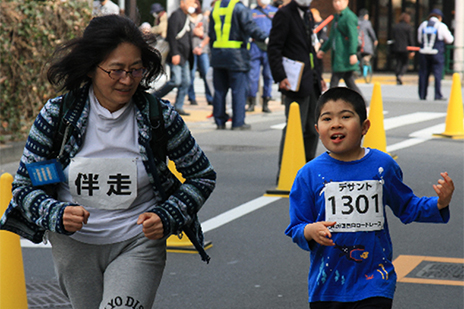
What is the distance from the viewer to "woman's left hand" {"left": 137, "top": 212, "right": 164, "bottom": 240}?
3014mm

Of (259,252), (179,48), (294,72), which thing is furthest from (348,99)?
(179,48)

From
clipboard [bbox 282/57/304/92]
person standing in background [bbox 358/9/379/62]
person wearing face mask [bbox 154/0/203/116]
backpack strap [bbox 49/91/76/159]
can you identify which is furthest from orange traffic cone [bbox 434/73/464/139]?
person standing in background [bbox 358/9/379/62]

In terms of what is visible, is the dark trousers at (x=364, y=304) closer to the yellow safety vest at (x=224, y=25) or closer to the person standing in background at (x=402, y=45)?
the yellow safety vest at (x=224, y=25)

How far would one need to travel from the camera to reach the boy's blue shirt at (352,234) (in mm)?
3156

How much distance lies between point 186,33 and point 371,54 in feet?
35.2

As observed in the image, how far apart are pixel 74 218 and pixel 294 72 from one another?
586 cm

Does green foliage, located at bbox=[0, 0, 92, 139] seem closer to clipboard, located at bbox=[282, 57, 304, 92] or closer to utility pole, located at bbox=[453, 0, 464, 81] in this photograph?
clipboard, located at bbox=[282, 57, 304, 92]

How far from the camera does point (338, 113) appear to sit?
322cm

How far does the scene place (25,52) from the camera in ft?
35.8

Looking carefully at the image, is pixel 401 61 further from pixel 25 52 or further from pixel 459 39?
pixel 25 52

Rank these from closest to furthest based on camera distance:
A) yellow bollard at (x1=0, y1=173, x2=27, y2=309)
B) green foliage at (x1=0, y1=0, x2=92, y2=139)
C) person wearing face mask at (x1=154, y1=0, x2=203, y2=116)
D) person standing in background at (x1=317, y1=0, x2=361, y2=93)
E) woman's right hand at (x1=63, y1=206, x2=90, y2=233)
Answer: woman's right hand at (x1=63, y1=206, x2=90, y2=233), yellow bollard at (x1=0, y1=173, x2=27, y2=309), green foliage at (x1=0, y1=0, x2=92, y2=139), person standing in background at (x1=317, y1=0, x2=361, y2=93), person wearing face mask at (x1=154, y1=0, x2=203, y2=116)

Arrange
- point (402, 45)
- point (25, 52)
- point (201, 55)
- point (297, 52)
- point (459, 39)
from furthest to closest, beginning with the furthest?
point (459, 39)
point (402, 45)
point (201, 55)
point (25, 52)
point (297, 52)

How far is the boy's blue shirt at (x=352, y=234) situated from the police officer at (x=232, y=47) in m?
10.1

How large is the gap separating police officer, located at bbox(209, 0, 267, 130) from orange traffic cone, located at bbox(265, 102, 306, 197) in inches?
203
